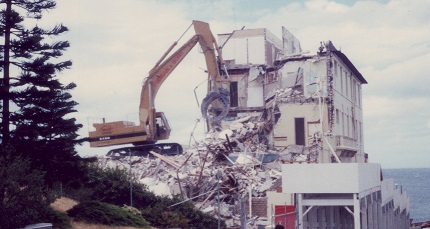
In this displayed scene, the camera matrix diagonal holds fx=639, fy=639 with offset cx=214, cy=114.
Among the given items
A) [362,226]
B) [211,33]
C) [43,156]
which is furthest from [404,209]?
[43,156]

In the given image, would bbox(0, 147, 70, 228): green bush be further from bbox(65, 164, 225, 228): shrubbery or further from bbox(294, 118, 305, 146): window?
bbox(294, 118, 305, 146): window

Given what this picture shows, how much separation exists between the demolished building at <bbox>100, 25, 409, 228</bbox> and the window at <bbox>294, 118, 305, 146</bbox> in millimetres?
69

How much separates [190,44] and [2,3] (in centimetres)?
2365

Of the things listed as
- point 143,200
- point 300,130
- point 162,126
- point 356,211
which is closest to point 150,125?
point 162,126

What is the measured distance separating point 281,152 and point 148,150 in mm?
8821

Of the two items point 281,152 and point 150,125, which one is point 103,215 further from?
point 281,152

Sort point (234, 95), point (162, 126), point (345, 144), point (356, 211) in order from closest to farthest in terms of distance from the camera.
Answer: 1. point (356, 211)
2. point (162, 126)
3. point (345, 144)
4. point (234, 95)

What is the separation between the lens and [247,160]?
3838 centimetres

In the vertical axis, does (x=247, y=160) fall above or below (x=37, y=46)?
below

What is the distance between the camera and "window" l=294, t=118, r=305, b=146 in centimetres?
4364

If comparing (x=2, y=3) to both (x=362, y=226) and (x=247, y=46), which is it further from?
(x=247, y=46)

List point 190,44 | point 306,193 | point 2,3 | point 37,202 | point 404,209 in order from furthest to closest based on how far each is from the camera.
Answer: point 404,209 → point 190,44 → point 306,193 → point 2,3 → point 37,202

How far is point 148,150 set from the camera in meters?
40.7

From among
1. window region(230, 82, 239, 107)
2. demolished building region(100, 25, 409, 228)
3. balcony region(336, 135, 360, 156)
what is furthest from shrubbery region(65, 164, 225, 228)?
window region(230, 82, 239, 107)
